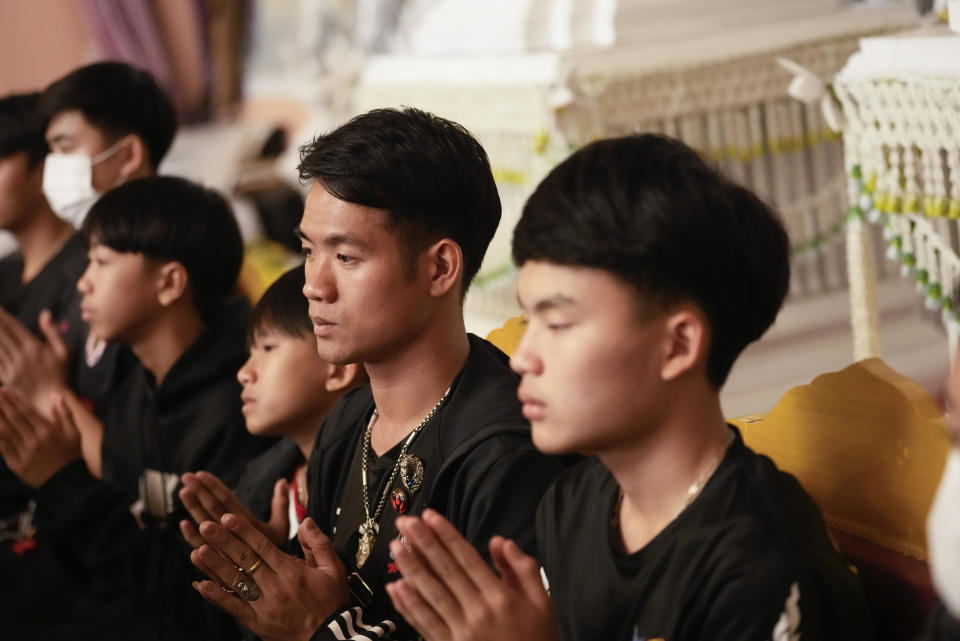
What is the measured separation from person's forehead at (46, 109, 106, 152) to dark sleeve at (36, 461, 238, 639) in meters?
1.03

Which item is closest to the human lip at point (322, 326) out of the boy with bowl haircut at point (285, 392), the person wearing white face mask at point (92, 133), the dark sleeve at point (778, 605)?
the boy with bowl haircut at point (285, 392)

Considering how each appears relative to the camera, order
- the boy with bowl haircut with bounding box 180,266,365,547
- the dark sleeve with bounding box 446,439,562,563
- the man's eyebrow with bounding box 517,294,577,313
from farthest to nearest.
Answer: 1. the boy with bowl haircut with bounding box 180,266,365,547
2. the dark sleeve with bounding box 446,439,562,563
3. the man's eyebrow with bounding box 517,294,577,313

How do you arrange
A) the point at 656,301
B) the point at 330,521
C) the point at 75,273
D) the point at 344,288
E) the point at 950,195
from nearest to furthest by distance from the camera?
the point at 656,301 < the point at 344,288 < the point at 330,521 < the point at 950,195 < the point at 75,273

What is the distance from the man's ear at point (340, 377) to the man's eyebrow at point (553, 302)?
931 mm

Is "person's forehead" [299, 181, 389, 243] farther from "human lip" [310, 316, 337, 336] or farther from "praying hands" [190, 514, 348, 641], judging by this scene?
"praying hands" [190, 514, 348, 641]

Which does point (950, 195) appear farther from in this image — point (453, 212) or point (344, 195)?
point (344, 195)

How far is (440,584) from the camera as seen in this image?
4.03 ft

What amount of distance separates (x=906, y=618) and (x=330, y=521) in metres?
0.89

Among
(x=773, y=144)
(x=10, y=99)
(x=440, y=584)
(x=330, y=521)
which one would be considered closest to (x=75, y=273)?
(x=10, y=99)

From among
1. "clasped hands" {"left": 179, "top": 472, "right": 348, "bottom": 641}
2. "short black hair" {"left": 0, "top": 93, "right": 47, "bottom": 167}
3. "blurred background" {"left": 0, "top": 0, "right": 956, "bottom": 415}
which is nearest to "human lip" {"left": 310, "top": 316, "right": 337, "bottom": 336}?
"clasped hands" {"left": 179, "top": 472, "right": 348, "bottom": 641}

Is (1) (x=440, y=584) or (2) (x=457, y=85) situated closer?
(1) (x=440, y=584)

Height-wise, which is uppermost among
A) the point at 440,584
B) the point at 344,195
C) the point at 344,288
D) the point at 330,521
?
the point at 344,195

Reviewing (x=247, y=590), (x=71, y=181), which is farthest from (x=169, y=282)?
(x=247, y=590)

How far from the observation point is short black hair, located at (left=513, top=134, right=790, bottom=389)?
3.83ft
